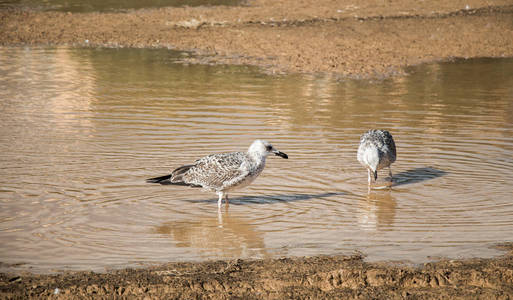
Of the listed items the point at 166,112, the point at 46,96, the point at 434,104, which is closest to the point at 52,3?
the point at 46,96

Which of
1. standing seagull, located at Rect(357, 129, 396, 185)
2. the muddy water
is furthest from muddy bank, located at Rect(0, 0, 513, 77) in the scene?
standing seagull, located at Rect(357, 129, 396, 185)

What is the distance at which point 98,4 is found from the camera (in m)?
32.4

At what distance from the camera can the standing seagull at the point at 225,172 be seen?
966cm

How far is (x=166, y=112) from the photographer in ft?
50.2

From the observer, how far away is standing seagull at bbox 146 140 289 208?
9664mm

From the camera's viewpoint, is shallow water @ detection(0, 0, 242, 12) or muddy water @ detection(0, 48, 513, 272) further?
shallow water @ detection(0, 0, 242, 12)

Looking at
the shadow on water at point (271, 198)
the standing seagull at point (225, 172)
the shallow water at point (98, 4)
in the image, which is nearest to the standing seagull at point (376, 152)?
the shadow on water at point (271, 198)

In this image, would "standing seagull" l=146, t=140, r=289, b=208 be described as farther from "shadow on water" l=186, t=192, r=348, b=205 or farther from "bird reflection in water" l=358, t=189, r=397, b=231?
"bird reflection in water" l=358, t=189, r=397, b=231

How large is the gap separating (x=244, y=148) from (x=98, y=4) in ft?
72.7

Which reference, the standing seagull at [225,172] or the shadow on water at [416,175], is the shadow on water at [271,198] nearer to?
the standing seagull at [225,172]

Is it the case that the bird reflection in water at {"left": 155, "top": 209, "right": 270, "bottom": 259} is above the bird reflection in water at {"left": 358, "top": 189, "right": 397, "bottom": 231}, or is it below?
below

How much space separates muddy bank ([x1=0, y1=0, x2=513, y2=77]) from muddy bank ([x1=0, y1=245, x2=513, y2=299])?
43.9 feet

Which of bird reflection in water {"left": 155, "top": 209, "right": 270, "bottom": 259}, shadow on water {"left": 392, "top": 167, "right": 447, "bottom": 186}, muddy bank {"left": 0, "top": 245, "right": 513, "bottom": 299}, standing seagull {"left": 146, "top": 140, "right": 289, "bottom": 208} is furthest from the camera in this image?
shadow on water {"left": 392, "top": 167, "right": 447, "bottom": 186}

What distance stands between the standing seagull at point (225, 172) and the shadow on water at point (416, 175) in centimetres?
249
